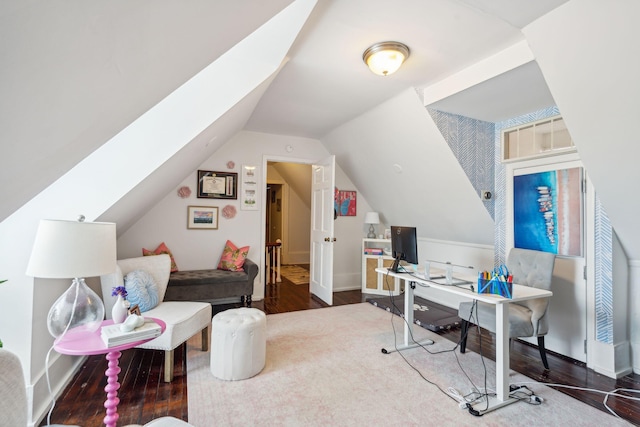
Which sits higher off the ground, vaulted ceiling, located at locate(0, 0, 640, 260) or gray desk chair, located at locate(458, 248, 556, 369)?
vaulted ceiling, located at locate(0, 0, 640, 260)

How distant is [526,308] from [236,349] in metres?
2.52

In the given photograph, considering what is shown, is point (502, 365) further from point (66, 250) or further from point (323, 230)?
point (323, 230)

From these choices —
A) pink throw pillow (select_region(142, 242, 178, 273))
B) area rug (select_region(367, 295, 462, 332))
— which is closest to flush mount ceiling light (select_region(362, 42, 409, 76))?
area rug (select_region(367, 295, 462, 332))

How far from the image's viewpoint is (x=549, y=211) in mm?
2980

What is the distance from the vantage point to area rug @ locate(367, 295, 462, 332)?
11.5 ft

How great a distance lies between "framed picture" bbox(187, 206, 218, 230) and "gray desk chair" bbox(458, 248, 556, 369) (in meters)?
3.43

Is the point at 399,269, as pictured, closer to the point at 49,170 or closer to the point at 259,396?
the point at 259,396

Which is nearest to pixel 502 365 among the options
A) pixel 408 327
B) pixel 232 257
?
pixel 408 327

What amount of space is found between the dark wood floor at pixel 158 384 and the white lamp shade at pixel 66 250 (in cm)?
108

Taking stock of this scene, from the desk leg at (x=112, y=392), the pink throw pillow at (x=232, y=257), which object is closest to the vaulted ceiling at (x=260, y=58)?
the desk leg at (x=112, y=392)

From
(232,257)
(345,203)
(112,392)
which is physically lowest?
(112,392)

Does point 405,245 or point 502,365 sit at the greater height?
point 405,245

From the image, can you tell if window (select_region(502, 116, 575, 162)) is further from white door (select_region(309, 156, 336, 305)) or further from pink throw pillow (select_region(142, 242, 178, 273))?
pink throw pillow (select_region(142, 242, 178, 273))

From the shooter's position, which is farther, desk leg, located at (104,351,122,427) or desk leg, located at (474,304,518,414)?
desk leg, located at (474,304,518,414)
